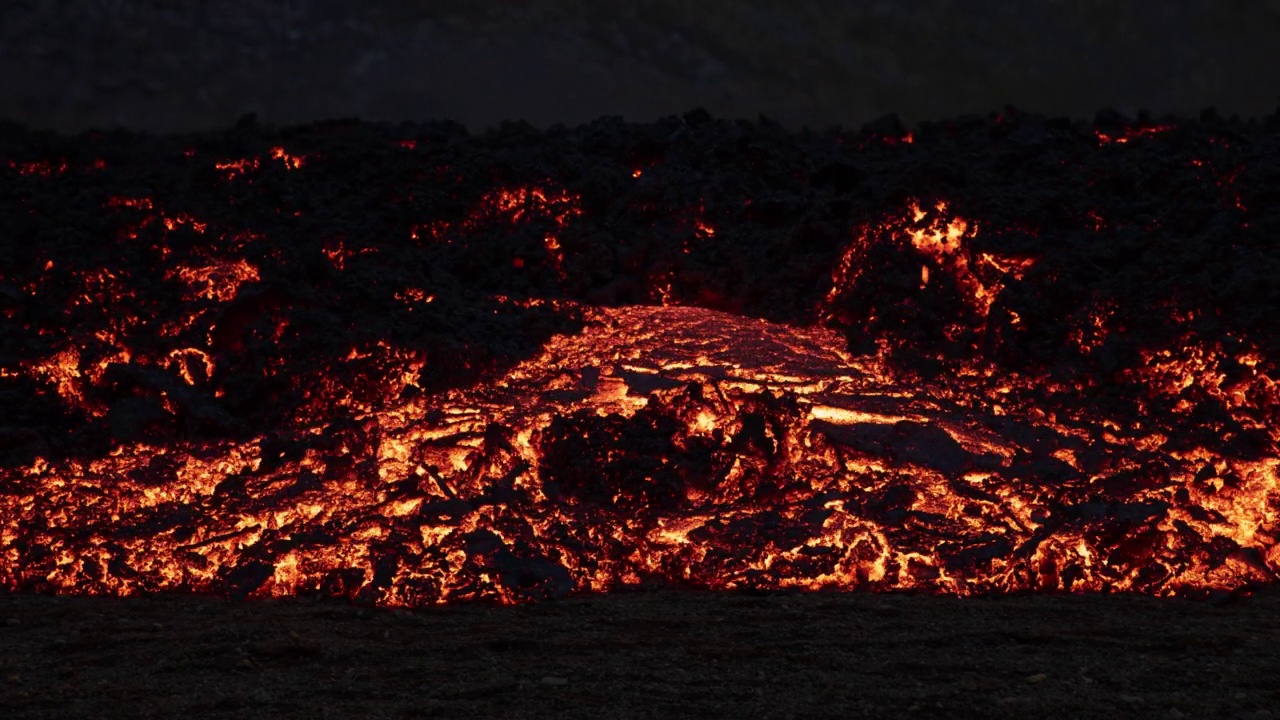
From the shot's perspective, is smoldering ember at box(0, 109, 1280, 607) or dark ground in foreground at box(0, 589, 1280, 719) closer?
dark ground in foreground at box(0, 589, 1280, 719)

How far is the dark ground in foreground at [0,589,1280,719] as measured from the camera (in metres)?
4.87

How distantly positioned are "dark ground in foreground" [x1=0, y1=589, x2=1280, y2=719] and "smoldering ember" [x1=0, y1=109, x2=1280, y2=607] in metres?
0.46

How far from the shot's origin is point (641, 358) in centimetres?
870

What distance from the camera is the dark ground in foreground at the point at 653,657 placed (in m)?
4.87

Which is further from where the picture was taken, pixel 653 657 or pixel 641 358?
pixel 641 358

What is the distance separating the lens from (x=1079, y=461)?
777cm

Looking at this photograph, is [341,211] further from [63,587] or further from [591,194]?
[63,587]

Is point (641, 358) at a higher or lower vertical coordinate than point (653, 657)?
higher

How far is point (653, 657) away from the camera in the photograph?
17.8ft

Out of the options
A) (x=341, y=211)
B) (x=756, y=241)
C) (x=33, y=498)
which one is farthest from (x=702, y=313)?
(x=33, y=498)

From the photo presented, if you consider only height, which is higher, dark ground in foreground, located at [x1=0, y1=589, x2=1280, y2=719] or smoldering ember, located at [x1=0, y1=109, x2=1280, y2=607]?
smoldering ember, located at [x1=0, y1=109, x2=1280, y2=607]

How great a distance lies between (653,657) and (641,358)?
352cm

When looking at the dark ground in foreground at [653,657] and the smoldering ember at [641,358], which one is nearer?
the dark ground in foreground at [653,657]

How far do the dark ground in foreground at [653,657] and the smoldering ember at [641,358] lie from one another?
46 cm
